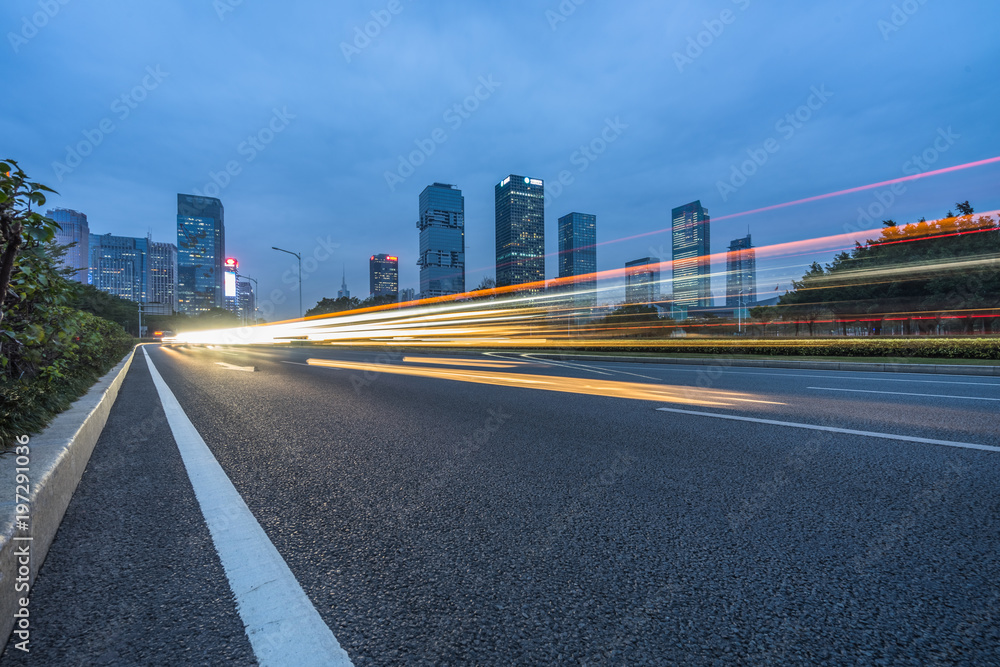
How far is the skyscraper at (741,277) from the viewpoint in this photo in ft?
79.3

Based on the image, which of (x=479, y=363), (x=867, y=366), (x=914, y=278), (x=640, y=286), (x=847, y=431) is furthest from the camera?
(x=640, y=286)

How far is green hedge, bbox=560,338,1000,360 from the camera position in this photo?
1453 centimetres

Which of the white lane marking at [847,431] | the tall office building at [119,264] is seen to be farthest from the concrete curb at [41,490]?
the tall office building at [119,264]

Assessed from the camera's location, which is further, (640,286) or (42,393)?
(640,286)

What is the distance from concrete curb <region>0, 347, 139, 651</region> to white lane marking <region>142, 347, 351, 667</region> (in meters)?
0.67

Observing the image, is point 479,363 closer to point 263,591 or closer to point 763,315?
point 263,591

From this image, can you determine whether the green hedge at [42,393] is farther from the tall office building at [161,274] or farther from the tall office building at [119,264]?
the tall office building at [161,274]

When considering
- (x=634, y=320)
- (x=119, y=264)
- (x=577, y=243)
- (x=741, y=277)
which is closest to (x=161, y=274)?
(x=119, y=264)

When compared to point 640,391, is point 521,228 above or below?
above

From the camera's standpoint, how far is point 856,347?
1725 centimetres

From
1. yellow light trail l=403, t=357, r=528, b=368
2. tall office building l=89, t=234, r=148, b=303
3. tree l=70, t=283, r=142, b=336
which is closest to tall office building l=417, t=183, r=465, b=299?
tree l=70, t=283, r=142, b=336

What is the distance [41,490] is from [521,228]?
7899 cm

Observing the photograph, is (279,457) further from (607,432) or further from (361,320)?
(361,320)

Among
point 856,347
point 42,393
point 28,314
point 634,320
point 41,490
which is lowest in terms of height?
point 41,490
